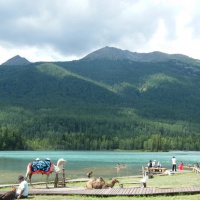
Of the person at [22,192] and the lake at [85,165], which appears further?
the lake at [85,165]

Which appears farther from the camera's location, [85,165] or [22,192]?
[85,165]

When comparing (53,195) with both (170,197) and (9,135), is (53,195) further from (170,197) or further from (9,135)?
(9,135)

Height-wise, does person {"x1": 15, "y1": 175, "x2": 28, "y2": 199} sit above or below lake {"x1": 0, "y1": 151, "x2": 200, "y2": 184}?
above

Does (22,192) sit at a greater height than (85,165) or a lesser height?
greater

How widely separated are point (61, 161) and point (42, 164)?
189 cm

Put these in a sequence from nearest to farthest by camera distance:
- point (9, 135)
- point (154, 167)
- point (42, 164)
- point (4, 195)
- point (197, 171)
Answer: point (4, 195), point (42, 164), point (197, 171), point (154, 167), point (9, 135)

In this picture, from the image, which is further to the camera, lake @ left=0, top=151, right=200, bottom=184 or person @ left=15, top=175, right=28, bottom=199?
lake @ left=0, top=151, right=200, bottom=184

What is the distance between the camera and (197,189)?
24062 millimetres

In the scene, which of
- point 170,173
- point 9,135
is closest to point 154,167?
point 170,173

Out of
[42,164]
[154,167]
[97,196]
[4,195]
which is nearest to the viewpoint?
[4,195]

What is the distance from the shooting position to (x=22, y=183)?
23625mm

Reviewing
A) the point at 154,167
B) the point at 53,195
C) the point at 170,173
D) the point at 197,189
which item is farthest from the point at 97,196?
the point at 154,167

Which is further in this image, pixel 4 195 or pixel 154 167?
pixel 154 167

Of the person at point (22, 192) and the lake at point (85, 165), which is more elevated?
the person at point (22, 192)
